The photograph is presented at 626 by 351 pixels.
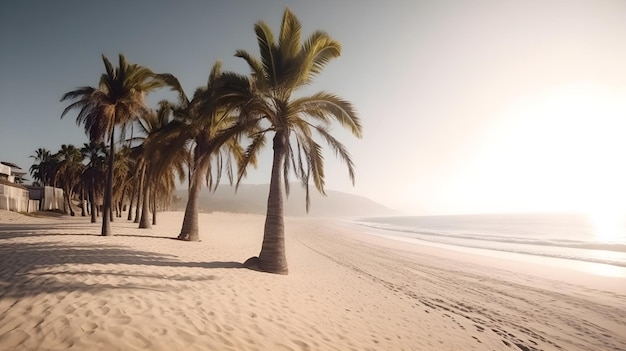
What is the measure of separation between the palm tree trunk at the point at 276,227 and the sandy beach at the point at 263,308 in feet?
2.55

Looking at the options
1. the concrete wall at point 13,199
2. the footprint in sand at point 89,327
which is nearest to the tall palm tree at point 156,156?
the footprint in sand at point 89,327

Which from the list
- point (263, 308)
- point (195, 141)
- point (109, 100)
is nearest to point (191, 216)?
→ point (195, 141)

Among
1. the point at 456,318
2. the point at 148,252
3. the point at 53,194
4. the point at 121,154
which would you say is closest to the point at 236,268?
the point at 148,252

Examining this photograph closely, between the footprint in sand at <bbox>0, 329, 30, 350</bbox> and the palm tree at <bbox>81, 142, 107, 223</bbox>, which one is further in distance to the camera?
the palm tree at <bbox>81, 142, 107, 223</bbox>

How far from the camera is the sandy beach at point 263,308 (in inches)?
178

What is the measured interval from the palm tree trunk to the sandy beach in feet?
2.55

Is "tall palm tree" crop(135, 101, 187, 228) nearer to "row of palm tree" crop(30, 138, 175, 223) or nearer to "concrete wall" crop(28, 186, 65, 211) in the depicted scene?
"row of palm tree" crop(30, 138, 175, 223)

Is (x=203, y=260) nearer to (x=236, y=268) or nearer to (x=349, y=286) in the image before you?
(x=236, y=268)

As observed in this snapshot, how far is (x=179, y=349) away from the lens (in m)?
4.16

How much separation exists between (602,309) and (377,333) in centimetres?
908

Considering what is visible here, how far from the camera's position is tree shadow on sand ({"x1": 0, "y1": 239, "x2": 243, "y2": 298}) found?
19.9ft

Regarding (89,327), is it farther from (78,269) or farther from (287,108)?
(287,108)

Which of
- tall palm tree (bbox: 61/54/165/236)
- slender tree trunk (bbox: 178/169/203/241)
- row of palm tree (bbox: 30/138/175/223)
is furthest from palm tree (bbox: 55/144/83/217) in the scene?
slender tree trunk (bbox: 178/169/203/241)

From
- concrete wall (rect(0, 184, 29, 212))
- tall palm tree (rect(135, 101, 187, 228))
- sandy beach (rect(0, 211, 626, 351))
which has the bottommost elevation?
sandy beach (rect(0, 211, 626, 351))
